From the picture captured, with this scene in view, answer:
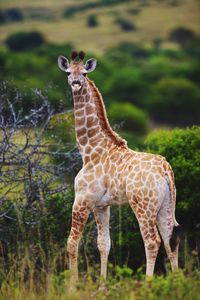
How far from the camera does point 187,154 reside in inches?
563

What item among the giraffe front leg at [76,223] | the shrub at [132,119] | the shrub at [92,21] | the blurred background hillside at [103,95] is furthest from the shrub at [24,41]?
the giraffe front leg at [76,223]

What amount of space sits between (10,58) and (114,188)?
52474 mm

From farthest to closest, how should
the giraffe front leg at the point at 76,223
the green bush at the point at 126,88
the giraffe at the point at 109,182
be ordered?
the green bush at the point at 126,88, the giraffe front leg at the point at 76,223, the giraffe at the point at 109,182

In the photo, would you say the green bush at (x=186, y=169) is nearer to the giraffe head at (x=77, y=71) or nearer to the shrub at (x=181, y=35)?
the giraffe head at (x=77, y=71)

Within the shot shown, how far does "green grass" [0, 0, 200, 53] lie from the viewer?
90188mm

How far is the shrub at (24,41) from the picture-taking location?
82.1 m

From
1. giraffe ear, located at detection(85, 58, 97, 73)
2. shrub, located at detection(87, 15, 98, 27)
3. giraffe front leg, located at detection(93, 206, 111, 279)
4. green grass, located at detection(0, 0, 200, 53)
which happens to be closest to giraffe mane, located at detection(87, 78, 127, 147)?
giraffe ear, located at detection(85, 58, 97, 73)

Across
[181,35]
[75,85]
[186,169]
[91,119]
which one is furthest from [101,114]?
[181,35]

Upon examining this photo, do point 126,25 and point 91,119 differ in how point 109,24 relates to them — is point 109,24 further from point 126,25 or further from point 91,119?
point 91,119

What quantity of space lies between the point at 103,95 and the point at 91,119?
137 ft

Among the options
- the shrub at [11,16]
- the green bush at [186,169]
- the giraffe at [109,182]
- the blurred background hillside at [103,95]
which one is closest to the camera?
the giraffe at [109,182]

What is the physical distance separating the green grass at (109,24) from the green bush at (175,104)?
25.5m

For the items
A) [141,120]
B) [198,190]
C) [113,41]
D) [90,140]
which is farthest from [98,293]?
[113,41]

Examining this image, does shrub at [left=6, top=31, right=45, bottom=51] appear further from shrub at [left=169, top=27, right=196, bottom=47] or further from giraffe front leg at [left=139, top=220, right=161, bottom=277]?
giraffe front leg at [left=139, top=220, right=161, bottom=277]
